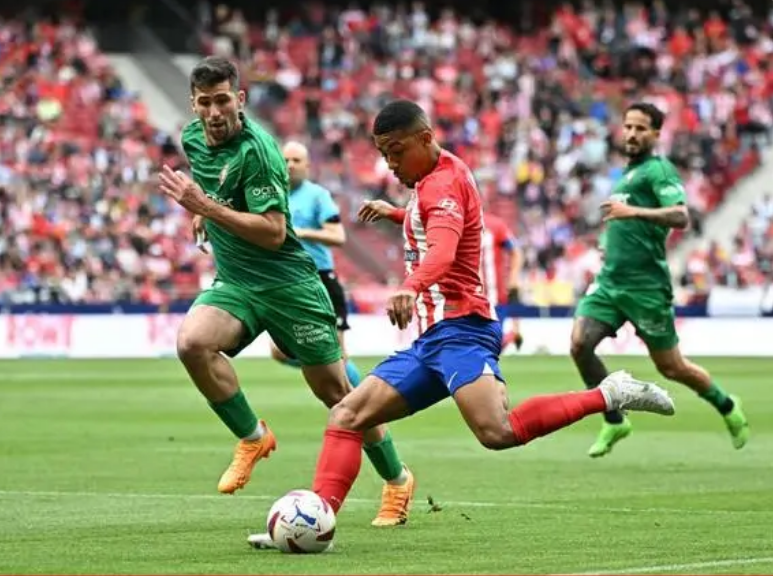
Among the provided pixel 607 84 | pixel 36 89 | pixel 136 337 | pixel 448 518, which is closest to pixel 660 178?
pixel 448 518

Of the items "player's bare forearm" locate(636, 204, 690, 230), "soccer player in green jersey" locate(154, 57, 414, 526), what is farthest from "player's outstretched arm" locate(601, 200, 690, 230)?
"soccer player in green jersey" locate(154, 57, 414, 526)

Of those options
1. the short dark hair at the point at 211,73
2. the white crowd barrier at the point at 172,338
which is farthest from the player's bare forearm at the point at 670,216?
the white crowd barrier at the point at 172,338

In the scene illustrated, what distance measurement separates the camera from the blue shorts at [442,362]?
10.3m

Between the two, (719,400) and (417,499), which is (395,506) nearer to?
(417,499)

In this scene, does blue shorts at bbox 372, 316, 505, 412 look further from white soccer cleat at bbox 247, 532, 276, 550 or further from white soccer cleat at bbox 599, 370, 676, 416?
white soccer cleat at bbox 247, 532, 276, 550

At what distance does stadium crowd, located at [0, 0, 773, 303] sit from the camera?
131 feet

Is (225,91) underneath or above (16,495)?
above

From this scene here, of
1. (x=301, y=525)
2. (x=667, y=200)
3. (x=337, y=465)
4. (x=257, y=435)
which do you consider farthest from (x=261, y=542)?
(x=667, y=200)

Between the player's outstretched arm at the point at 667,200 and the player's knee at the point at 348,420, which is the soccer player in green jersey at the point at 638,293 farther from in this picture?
the player's knee at the point at 348,420

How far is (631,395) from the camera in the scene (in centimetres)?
1051

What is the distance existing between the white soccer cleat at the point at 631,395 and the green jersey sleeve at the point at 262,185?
2200 mm

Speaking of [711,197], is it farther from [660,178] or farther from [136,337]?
[660,178]

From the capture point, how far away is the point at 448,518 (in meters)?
11.8

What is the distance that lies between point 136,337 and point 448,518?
25658mm
